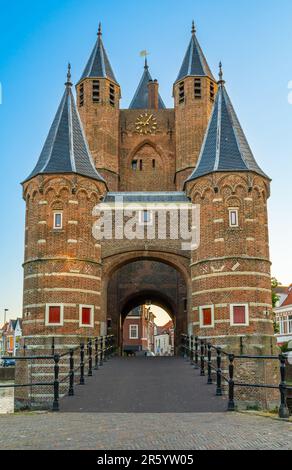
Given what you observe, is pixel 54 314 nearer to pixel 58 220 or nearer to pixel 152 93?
pixel 58 220

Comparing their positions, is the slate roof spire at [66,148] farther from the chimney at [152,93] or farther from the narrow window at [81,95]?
the chimney at [152,93]

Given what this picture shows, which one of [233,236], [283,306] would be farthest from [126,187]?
[283,306]

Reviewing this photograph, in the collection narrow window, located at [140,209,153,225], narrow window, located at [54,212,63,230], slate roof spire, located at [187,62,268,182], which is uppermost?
slate roof spire, located at [187,62,268,182]

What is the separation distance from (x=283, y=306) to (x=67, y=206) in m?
30.5

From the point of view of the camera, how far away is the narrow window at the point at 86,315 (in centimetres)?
2458

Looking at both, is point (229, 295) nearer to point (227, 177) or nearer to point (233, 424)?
point (227, 177)

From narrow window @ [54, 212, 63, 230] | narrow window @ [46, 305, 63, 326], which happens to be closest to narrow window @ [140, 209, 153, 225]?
narrow window @ [54, 212, 63, 230]

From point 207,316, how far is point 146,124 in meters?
15.6

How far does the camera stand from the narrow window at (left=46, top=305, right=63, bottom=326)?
24.1 meters

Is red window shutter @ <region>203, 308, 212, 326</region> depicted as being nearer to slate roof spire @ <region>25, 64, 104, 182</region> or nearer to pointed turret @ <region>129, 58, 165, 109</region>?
slate roof spire @ <region>25, 64, 104, 182</region>

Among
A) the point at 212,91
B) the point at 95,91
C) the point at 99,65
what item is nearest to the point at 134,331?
the point at 95,91

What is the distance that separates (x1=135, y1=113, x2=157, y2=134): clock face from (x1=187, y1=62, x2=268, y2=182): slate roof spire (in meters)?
7.80

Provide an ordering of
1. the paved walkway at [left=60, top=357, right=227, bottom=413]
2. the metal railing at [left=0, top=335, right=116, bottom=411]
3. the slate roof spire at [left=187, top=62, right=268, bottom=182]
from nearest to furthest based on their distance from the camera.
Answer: the metal railing at [left=0, top=335, right=116, bottom=411] → the paved walkway at [left=60, top=357, right=227, bottom=413] → the slate roof spire at [left=187, top=62, right=268, bottom=182]
